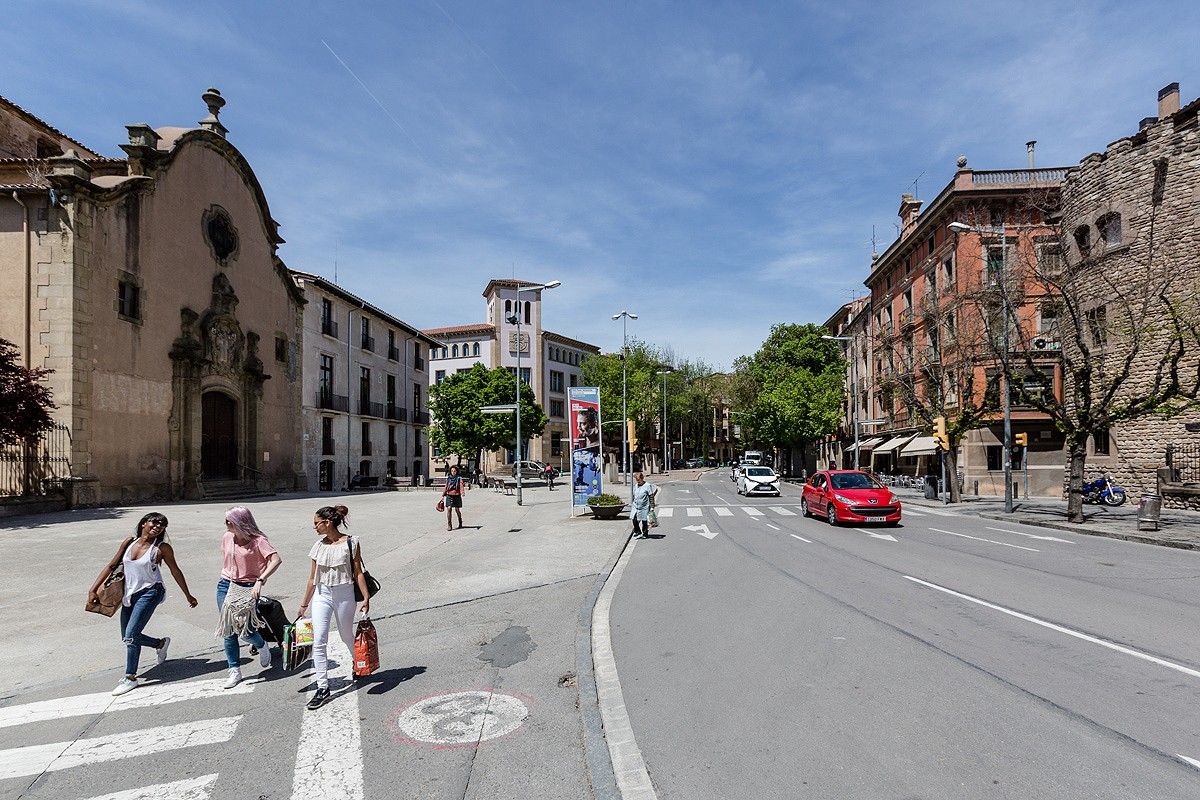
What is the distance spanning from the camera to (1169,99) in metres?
27.1

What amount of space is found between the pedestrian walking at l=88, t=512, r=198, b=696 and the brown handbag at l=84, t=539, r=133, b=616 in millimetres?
15

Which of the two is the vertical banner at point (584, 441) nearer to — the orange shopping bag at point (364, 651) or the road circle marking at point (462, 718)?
the orange shopping bag at point (364, 651)

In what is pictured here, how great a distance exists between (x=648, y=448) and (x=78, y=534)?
63225mm

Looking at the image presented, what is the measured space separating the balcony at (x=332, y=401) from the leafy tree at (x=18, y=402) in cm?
1847

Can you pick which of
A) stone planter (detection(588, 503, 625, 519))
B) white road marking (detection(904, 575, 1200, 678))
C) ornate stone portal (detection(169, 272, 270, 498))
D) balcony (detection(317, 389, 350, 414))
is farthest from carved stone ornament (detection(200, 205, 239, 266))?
white road marking (detection(904, 575, 1200, 678))

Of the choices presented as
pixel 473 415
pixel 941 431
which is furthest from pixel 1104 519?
pixel 473 415

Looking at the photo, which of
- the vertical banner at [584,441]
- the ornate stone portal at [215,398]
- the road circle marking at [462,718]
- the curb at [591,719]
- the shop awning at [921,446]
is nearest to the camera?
the curb at [591,719]

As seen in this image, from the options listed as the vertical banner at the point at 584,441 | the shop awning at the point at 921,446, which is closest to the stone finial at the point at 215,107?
the vertical banner at the point at 584,441

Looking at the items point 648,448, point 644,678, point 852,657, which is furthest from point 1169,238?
point 648,448

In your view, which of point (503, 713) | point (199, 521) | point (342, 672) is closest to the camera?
point (503, 713)

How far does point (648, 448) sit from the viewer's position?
75.5 meters

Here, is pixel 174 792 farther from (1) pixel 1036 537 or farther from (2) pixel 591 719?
(1) pixel 1036 537

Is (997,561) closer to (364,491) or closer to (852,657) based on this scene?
(852,657)

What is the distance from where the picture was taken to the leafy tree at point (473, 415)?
42.8 meters
